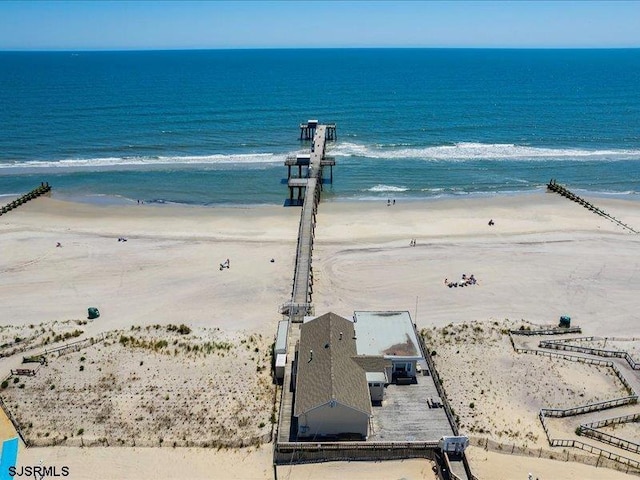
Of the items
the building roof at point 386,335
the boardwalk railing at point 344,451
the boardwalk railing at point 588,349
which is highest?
the building roof at point 386,335

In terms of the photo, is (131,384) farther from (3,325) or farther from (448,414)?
(448,414)

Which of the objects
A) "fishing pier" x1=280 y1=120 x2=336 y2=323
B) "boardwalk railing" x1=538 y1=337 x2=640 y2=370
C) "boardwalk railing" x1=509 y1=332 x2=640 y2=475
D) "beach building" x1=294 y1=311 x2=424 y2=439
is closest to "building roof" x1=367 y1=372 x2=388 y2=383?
"beach building" x1=294 y1=311 x2=424 y2=439

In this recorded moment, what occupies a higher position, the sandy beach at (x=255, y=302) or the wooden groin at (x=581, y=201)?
the wooden groin at (x=581, y=201)

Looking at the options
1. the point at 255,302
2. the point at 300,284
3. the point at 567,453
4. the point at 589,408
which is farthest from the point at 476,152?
the point at 567,453

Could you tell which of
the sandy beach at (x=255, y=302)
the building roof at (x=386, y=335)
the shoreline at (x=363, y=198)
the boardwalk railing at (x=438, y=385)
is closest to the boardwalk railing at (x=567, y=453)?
the sandy beach at (x=255, y=302)

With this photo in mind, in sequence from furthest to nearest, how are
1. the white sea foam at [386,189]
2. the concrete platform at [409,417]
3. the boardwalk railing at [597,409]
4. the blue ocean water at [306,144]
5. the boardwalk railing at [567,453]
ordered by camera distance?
the blue ocean water at [306,144], the white sea foam at [386,189], the concrete platform at [409,417], the boardwalk railing at [597,409], the boardwalk railing at [567,453]

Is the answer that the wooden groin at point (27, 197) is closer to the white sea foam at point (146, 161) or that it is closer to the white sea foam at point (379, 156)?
the white sea foam at point (146, 161)

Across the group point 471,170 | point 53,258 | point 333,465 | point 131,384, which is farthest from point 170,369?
point 471,170
